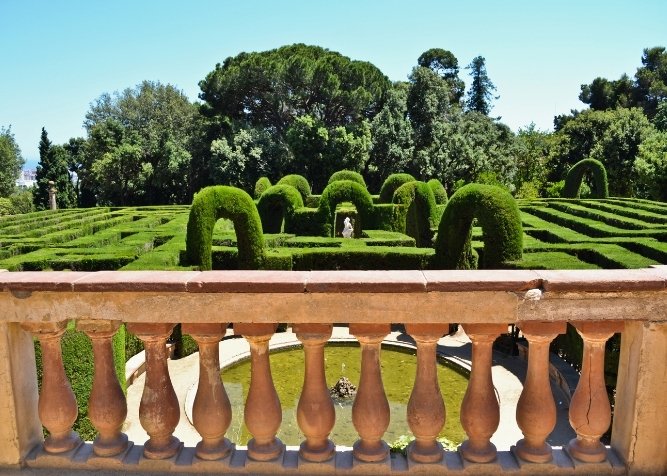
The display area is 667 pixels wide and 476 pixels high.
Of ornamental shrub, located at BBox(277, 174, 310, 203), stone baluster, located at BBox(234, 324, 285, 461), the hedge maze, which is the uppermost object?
ornamental shrub, located at BBox(277, 174, 310, 203)

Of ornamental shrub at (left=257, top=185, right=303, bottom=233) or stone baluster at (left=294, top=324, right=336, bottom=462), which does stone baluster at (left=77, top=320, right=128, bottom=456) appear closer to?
stone baluster at (left=294, top=324, right=336, bottom=462)

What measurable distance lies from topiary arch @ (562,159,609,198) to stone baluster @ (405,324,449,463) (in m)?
30.6

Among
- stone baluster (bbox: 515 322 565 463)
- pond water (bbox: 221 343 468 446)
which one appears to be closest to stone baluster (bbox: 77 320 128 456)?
stone baluster (bbox: 515 322 565 463)

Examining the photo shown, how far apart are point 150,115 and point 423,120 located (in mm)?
26447

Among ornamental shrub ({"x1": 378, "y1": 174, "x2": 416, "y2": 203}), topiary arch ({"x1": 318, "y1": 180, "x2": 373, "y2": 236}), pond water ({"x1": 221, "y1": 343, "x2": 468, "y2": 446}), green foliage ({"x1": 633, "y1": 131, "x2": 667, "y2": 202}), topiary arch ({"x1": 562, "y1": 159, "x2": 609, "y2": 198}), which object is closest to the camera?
pond water ({"x1": 221, "y1": 343, "x2": 468, "y2": 446})

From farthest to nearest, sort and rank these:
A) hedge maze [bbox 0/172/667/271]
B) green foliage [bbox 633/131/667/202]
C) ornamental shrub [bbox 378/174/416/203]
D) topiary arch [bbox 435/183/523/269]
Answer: green foliage [bbox 633/131/667/202], ornamental shrub [bbox 378/174/416/203], hedge maze [bbox 0/172/667/271], topiary arch [bbox 435/183/523/269]

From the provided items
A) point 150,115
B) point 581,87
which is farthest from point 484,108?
point 150,115

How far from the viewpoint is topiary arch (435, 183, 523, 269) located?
1127 cm

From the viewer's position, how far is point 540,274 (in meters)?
2.20

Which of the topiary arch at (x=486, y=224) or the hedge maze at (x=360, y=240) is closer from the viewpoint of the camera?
the topiary arch at (x=486, y=224)

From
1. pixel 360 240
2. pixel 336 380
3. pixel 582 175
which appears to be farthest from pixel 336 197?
pixel 582 175

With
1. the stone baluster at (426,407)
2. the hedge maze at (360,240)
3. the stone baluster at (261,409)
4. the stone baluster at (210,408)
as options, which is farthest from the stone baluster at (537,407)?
the hedge maze at (360,240)

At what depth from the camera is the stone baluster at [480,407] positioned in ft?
7.48

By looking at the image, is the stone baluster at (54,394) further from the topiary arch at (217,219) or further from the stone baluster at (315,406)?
the topiary arch at (217,219)
